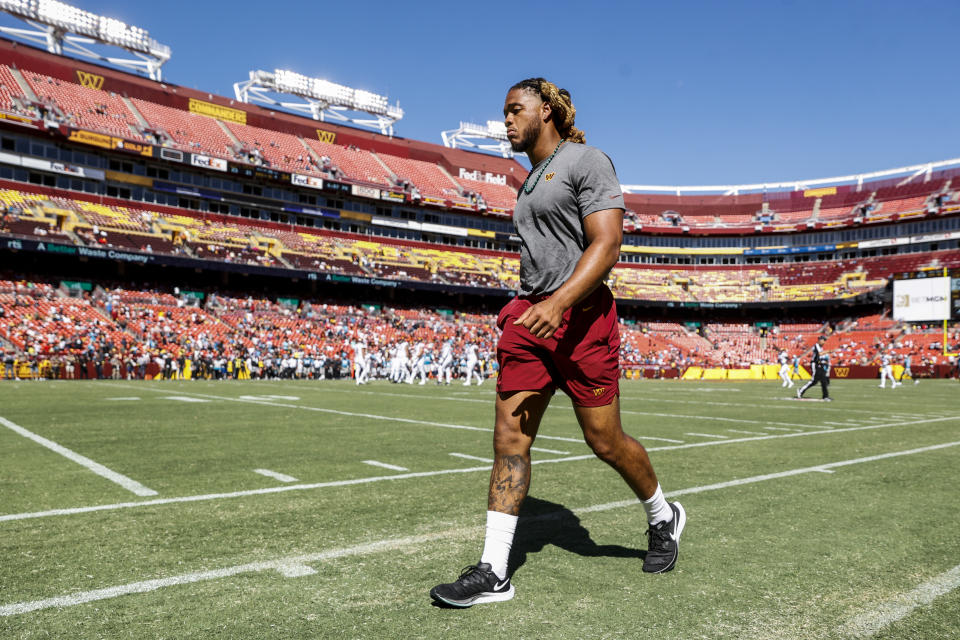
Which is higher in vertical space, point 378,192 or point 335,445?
point 378,192

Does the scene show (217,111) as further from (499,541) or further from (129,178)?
(499,541)

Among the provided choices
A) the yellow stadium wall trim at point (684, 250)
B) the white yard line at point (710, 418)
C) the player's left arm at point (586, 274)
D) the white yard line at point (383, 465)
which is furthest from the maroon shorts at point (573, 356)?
the yellow stadium wall trim at point (684, 250)

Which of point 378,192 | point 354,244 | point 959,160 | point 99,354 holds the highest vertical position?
point 959,160

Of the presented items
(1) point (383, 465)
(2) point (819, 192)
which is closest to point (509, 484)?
(1) point (383, 465)

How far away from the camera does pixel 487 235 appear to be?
214ft

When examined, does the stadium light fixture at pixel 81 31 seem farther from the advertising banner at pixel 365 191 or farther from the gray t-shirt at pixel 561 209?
the gray t-shirt at pixel 561 209

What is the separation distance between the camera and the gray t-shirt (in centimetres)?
305

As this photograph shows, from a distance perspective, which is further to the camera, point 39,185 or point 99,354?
point 39,185

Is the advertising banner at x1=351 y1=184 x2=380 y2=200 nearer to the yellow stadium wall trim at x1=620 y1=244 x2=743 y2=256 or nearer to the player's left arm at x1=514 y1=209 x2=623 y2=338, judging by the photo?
the yellow stadium wall trim at x1=620 y1=244 x2=743 y2=256

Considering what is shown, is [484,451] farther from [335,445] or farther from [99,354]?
[99,354]

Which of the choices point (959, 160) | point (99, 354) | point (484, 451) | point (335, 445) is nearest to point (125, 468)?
point (335, 445)

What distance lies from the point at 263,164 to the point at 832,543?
54.3m

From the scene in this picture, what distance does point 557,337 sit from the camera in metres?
3.13

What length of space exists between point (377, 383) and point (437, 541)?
24278mm
